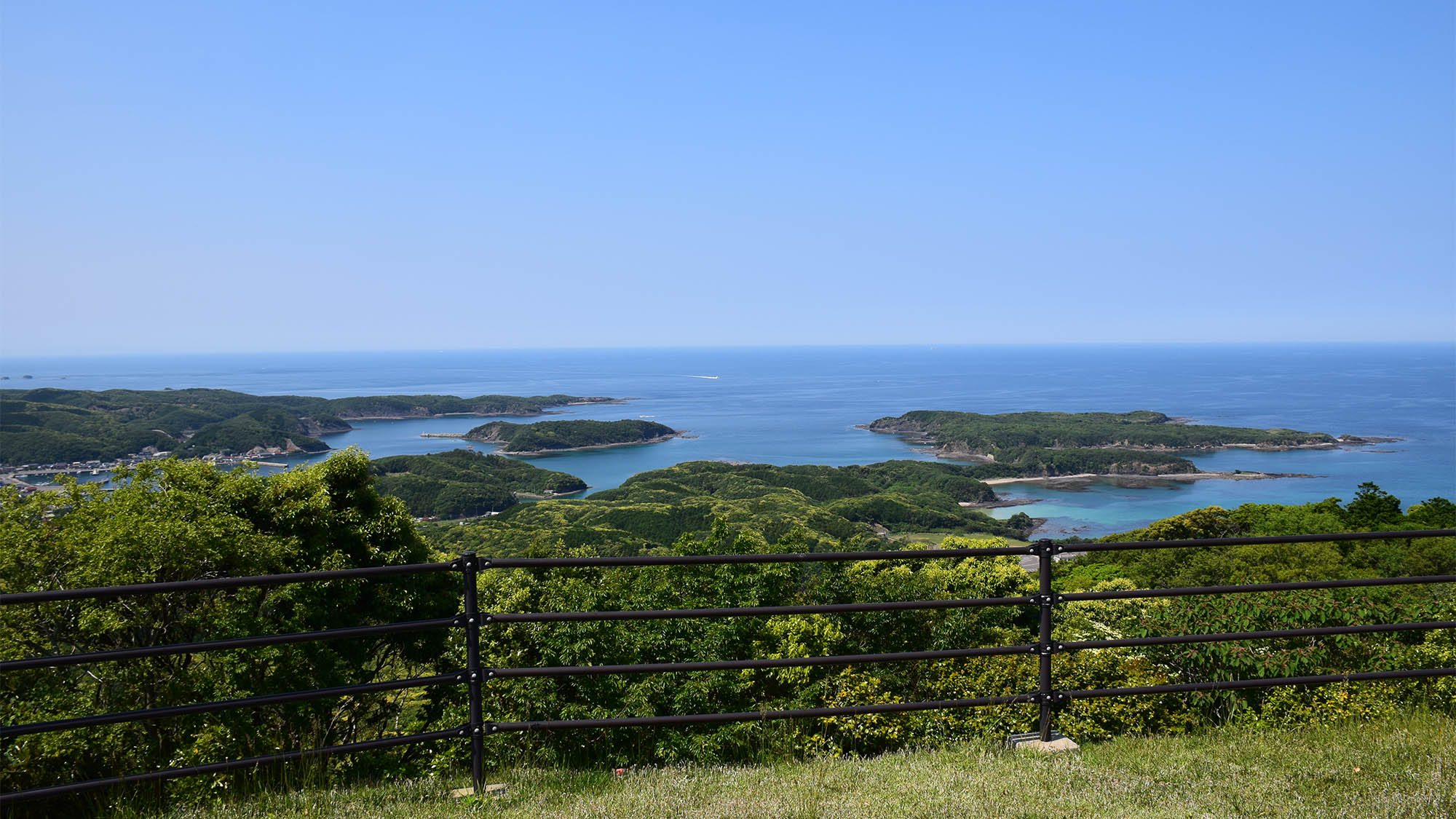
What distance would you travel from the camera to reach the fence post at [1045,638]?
370 cm

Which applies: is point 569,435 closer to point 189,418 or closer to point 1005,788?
point 189,418

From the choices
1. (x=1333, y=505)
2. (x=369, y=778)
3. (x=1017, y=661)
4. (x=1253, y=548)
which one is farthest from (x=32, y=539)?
(x=1333, y=505)

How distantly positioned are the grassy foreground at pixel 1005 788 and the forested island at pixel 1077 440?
361 ft

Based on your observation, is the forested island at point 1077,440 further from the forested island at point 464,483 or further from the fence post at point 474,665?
the fence post at point 474,665

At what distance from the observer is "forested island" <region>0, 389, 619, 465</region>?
357 feet

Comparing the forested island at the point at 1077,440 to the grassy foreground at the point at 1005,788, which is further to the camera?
the forested island at the point at 1077,440

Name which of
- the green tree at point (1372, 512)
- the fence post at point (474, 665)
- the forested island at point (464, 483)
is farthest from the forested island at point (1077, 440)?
the fence post at point (474, 665)

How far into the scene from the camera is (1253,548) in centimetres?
3425

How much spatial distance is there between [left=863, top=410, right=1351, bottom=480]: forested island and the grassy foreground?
110167 millimetres

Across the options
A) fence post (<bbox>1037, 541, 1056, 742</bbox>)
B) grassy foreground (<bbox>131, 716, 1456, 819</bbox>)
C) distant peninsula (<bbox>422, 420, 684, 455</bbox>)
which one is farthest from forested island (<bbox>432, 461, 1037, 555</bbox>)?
distant peninsula (<bbox>422, 420, 684, 455</bbox>)

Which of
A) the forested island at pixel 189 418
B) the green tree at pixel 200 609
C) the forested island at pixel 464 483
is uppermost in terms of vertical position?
the green tree at pixel 200 609

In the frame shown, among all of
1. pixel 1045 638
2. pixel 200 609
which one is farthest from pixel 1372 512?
pixel 200 609

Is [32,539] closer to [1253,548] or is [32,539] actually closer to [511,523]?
[1253,548]

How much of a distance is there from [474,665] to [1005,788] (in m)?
2.21
